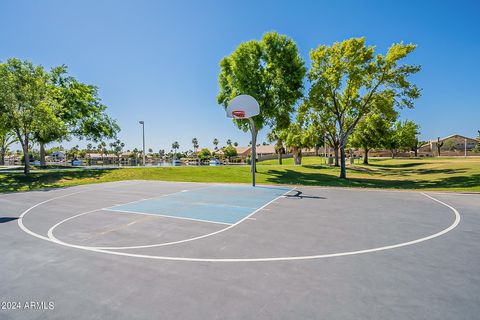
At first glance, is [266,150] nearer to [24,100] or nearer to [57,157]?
[57,157]

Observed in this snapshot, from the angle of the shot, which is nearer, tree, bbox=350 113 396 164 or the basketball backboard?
the basketball backboard

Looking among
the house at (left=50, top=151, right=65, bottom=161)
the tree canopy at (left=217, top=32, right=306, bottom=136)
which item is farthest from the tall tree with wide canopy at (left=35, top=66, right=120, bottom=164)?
the house at (left=50, top=151, right=65, bottom=161)

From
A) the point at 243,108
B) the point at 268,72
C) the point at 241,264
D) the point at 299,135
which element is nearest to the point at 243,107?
the point at 243,108

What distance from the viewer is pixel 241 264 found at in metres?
5.55

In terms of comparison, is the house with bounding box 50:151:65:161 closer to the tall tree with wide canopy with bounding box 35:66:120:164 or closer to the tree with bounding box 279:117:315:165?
the tall tree with wide canopy with bounding box 35:66:120:164

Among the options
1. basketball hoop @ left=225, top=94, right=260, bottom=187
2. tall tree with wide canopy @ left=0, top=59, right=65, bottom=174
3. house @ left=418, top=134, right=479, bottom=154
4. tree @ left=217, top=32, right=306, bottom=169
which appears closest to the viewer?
basketball hoop @ left=225, top=94, right=260, bottom=187

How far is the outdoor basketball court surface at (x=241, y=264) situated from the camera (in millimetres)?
3939

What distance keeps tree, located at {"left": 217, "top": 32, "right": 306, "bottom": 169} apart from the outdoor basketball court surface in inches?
776

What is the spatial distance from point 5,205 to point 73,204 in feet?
11.9

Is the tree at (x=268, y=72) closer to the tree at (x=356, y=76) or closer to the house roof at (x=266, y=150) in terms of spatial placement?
the tree at (x=356, y=76)

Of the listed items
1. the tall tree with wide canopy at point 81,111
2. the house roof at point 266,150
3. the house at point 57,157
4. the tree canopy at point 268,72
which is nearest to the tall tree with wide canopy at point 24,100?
the tall tree with wide canopy at point 81,111

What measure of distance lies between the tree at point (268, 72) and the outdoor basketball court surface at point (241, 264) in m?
19.7

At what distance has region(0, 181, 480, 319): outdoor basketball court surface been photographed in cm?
394

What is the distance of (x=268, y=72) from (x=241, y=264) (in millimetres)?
25933
